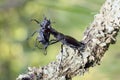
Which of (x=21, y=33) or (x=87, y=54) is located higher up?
(x=21, y=33)

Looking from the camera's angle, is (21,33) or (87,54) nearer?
(87,54)

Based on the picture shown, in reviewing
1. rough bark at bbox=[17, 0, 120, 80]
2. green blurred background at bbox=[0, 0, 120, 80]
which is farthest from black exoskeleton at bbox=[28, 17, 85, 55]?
green blurred background at bbox=[0, 0, 120, 80]

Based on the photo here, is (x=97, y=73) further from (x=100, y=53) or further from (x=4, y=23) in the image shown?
(x=4, y=23)

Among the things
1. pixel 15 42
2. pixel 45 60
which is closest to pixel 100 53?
pixel 45 60

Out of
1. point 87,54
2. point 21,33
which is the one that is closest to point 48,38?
point 87,54

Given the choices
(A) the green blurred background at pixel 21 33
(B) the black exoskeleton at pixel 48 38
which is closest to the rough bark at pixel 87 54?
(B) the black exoskeleton at pixel 48 38

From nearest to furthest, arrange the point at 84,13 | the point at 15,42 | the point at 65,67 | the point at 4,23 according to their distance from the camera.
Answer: the point at 65,67
the point at 84,13
the point at 4,23
the point at 15,42

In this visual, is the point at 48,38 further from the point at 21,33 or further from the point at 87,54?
the point at 21,33

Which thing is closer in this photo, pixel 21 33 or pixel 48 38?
pixel 48 38

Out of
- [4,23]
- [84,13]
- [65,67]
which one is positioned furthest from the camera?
[4,23]
